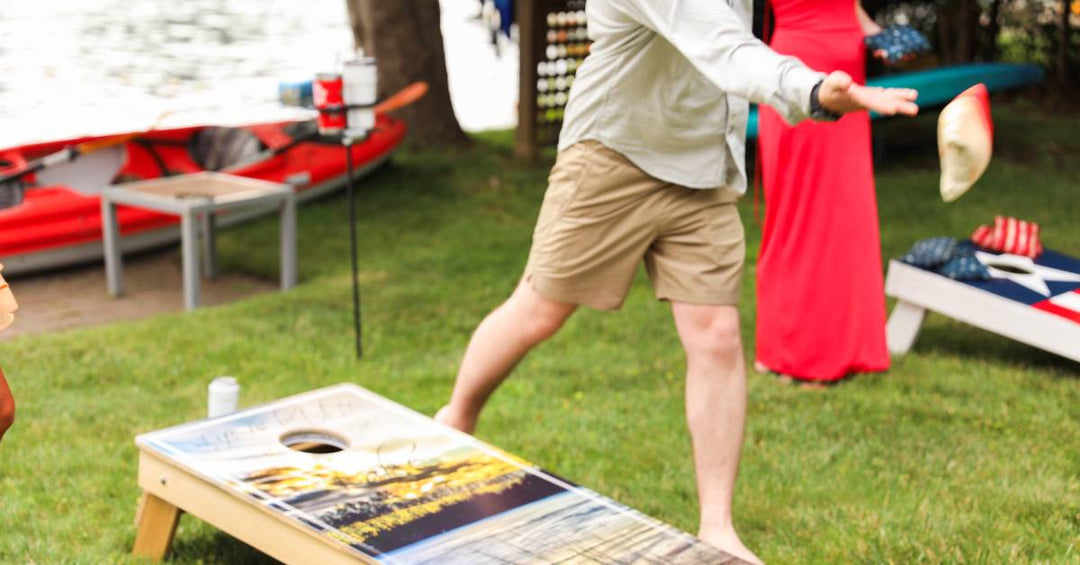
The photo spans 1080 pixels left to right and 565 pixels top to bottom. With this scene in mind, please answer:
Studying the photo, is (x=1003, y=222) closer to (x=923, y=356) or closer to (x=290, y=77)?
(x=923, y=356)

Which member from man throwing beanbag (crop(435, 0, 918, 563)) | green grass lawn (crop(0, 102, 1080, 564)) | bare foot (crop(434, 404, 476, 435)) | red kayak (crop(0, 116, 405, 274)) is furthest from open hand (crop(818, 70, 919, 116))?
red kayak (crop(0, 116, 405, 274))

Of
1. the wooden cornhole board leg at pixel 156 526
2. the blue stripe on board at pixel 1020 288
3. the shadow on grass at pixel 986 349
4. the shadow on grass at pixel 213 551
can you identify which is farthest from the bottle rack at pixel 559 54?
the wooden cornhole board leg at pixel 156 526

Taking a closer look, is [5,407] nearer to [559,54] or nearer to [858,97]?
[858,97]

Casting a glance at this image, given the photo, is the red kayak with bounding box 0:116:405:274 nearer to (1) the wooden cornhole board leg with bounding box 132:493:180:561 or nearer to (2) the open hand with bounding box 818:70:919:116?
(1) the wooden cornhole board leg with bounding box 132:493:180:561

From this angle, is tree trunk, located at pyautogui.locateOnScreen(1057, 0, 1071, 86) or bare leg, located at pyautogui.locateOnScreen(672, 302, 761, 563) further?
tree trunk, located at pyautogui.locateOnScreen(1057, 0, 1071, 86)

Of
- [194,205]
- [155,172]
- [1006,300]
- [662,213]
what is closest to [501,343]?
[662,213]

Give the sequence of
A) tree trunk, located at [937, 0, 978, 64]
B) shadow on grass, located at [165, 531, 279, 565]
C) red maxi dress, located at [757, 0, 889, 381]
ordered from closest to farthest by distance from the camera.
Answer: shadow on grass, located at [165, 531, 279, 565] < red maxi dress, located at [757, 0, 889, 381] < tree trunk, located at [937, 0, 978, 64]

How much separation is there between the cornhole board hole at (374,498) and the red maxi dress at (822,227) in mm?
1821

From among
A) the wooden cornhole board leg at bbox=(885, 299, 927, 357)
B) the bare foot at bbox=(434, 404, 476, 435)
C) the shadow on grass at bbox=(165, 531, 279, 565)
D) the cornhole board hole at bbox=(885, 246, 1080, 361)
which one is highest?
the cornhole board hole at bbox=(885, 246, 1080, 361)

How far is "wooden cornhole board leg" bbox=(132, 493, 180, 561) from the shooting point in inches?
131

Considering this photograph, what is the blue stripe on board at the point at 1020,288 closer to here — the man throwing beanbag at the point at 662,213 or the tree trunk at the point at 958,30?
the man throwing beanbag at the point at 662,213

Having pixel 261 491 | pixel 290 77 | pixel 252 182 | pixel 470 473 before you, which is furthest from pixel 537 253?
pixel 290 77

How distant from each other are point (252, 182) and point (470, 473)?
152 inches

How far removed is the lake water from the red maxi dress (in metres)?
4.02
